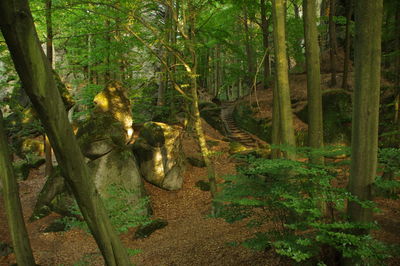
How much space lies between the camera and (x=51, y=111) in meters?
Result: 2.15

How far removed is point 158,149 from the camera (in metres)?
12.0

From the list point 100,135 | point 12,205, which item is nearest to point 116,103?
point 100,135

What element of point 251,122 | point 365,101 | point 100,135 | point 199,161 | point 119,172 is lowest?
point 199,161

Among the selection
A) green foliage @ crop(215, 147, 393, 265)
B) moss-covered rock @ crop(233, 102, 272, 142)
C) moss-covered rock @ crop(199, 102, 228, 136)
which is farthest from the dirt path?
moss-covered rock @ crop(199, 102, 228, 136)

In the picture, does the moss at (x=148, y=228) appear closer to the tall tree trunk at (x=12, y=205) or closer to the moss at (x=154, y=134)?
the moss at (x=154, y=134)

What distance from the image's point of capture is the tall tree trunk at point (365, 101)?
3521mm

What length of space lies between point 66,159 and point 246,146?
13414mm

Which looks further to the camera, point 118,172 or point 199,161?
point 199,161

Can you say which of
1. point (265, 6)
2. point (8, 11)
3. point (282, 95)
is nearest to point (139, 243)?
point (282, 95)

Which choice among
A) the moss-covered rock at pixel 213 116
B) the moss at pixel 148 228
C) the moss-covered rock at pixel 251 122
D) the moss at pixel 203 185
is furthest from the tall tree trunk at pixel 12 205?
the moss-covered rock at pixel 213 116

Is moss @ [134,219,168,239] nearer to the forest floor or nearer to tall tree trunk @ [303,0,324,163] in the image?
the forest floor

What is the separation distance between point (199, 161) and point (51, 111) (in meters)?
12.1

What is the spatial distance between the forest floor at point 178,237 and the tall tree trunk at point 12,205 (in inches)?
43.0

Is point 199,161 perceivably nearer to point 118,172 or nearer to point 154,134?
point 154,134
